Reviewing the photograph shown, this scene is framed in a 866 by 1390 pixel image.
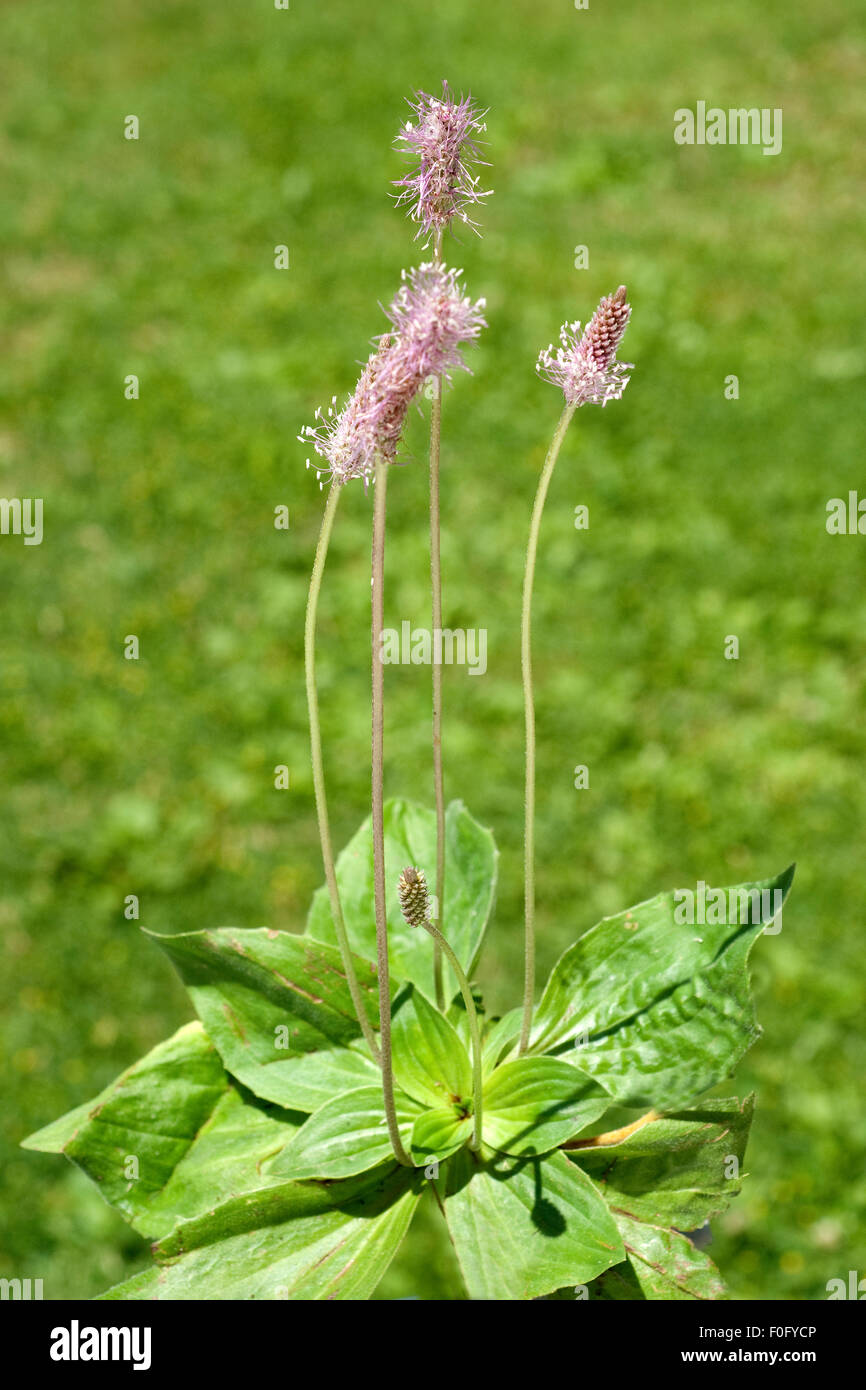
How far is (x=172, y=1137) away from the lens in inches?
51.7

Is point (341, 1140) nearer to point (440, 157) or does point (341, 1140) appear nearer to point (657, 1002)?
point (657, 1002)

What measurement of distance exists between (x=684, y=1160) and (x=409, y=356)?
82cm

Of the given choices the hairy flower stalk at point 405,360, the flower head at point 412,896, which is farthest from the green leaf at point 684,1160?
the hairy flower stalk at point 405,360

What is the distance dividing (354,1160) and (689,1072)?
1.07 ft

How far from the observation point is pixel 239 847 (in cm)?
364

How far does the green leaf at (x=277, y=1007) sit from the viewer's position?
4.25ft

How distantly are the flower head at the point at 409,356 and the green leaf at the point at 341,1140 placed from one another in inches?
24.9

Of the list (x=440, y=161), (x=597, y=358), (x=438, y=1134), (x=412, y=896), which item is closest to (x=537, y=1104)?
(x=438, y=1134)

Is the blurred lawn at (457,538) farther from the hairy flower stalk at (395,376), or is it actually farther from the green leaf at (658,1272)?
the hairy flower stalk at (395,376)

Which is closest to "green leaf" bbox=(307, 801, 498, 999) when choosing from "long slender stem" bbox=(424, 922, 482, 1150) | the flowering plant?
the flowering plant

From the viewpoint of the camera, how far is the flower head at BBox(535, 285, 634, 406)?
100 cm

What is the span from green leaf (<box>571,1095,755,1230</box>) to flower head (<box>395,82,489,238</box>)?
2.78 feet

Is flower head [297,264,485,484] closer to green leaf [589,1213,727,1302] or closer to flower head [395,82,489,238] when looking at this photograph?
flower head [395,82,489,238]
